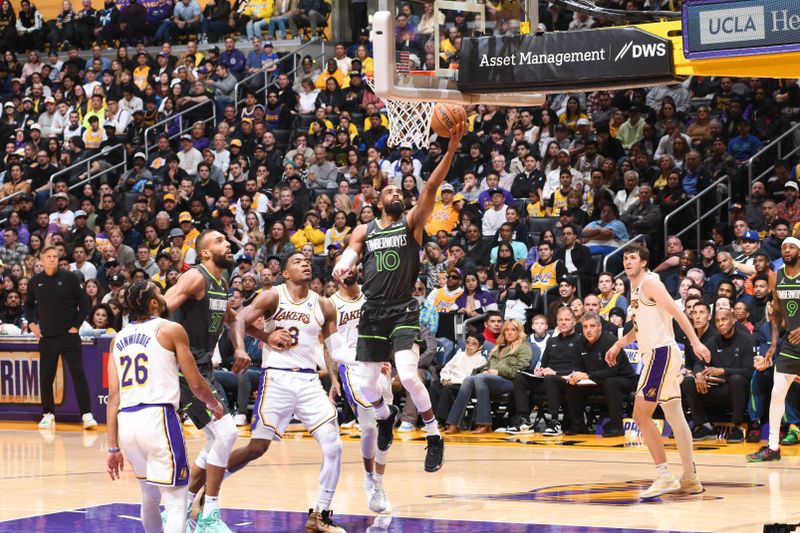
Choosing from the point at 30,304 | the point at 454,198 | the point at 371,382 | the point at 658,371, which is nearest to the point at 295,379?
the point at 371,382

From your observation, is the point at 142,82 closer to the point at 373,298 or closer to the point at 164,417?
the point at 373,298

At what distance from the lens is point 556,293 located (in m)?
16.9

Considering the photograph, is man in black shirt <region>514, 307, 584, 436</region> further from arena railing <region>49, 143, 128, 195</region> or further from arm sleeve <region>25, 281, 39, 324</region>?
arena railing <region>49, 143, 128, 195</region>

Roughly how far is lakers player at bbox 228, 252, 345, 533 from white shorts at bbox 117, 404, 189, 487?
5.72 ft

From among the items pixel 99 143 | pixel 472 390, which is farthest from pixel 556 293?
pixel 99 143

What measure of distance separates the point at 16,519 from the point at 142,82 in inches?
698

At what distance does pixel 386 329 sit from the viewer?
31.6ft

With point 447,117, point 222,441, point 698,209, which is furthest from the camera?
point 698,209

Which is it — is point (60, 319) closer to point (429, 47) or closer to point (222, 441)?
point (429, 47)

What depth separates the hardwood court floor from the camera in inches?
367

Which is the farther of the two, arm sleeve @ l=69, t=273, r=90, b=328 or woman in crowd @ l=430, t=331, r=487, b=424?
arm sleeve @ l=69, t=273, r=90, b=328

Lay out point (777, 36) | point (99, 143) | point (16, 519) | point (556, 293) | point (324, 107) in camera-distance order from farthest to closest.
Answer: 1. point (99, 143)
2. point (324, 107)
3. point (556, 293)
4. point (16, 519)
5. point (777, 36)

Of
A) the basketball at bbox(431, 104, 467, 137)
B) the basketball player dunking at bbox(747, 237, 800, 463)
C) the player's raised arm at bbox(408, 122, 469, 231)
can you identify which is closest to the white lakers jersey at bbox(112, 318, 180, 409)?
the player's raised arm at bbox(408, 122, 469, 231)

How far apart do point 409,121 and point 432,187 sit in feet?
8.28
